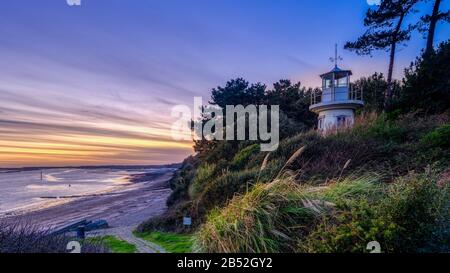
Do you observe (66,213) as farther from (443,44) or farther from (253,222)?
→ (443,44)

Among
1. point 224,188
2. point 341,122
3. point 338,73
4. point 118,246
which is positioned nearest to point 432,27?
point 338,73

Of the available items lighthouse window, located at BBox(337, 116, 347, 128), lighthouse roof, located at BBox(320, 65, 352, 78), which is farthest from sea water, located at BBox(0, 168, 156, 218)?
lighthouse roof, located at BBox(320, 65, 352, 78)

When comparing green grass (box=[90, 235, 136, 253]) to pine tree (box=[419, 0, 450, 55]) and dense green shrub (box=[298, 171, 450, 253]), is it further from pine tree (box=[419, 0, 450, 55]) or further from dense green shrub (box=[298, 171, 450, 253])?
pine tree (box=[419, 0, 450, 55])

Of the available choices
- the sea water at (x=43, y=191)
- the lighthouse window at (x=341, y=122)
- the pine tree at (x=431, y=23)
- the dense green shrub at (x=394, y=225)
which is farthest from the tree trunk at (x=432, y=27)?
the sea water at (x=43, y=191)

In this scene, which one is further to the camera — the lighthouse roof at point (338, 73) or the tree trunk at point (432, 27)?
the lighthouse roof at point (338, 73)

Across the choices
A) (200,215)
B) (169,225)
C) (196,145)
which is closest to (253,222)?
(200,215)

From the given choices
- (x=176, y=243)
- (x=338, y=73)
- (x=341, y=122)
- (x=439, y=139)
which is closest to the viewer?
(x=176, y=243)

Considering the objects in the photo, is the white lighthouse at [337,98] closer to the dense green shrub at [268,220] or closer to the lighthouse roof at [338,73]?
the lighthouse roof at [338,73]

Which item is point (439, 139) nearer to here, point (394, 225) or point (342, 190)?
point (342, 190)

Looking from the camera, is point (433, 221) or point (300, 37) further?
point (300, 37)

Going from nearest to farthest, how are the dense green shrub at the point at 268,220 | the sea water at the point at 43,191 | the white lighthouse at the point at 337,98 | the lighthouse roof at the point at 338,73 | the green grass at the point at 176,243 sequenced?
the dense green shrub at the point at 268,220, the green grass at the point at 176,243, the white lighthouse at the point at 337,98, the lighthouse roof at the point at 338,73, the sea water at the point at 43,191

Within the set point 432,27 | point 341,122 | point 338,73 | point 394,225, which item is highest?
point 432,27
